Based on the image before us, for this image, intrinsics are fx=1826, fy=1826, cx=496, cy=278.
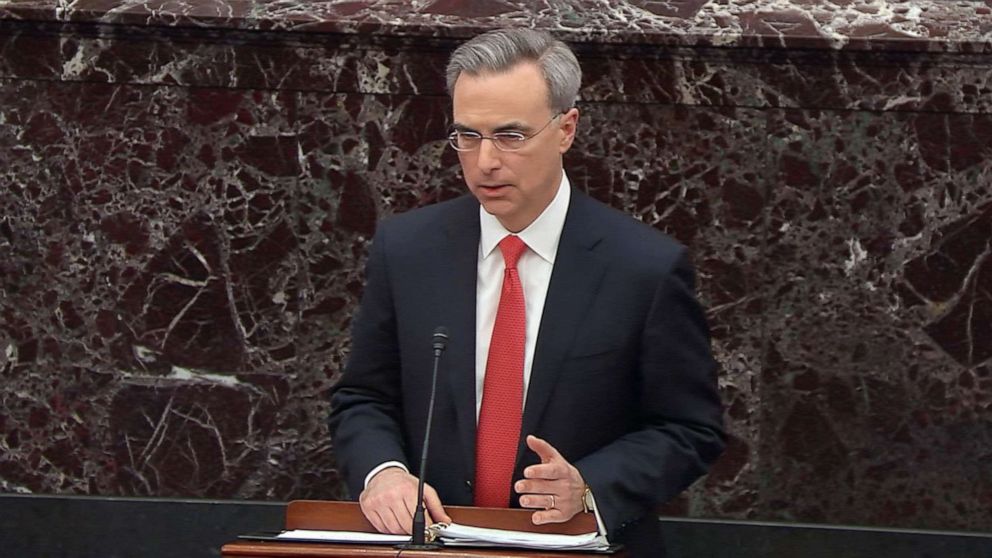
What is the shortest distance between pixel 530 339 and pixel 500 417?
0.16 metres

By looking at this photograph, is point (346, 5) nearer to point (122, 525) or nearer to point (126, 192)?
point (126, 192)

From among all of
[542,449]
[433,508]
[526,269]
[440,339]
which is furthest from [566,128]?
[433,508]

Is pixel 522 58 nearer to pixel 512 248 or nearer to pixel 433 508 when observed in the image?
pixel 512 248

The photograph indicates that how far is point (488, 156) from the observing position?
11.1 feet

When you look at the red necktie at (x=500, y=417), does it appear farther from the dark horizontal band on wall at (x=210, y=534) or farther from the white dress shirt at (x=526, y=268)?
the dark horizontal band on wall at (x=210, y=534)

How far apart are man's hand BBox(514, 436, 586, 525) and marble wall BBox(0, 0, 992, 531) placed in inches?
83.4

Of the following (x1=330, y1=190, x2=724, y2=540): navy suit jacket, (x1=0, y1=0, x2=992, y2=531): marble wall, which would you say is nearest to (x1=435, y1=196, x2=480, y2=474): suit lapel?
(x1=330, y1=190, x2=724, y2=540): navy suit jacket

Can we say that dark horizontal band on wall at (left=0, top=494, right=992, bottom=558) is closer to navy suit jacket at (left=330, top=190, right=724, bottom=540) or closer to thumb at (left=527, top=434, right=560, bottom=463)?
navy suit jacket at (left=330, top=190, right=724, bottom=540)

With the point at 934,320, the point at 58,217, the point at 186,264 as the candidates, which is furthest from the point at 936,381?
the point at 58,217

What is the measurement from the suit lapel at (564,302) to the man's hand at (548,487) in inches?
8.8

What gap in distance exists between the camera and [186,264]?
539 centimetres

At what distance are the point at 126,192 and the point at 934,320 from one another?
7.81 ft

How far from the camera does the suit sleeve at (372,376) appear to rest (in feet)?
11.6

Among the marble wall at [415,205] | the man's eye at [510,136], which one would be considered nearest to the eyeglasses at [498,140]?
the man's eye at [510,136]
